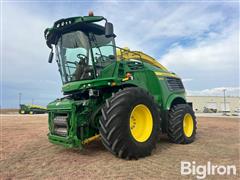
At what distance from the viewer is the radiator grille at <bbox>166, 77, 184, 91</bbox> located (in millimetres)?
7584

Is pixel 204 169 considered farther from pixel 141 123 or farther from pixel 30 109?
pixel 30 109

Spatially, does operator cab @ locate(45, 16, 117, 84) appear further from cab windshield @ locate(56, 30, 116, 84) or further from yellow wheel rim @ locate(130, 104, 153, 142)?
yellow wheel rim @ locate(130, 104, 153, 142)

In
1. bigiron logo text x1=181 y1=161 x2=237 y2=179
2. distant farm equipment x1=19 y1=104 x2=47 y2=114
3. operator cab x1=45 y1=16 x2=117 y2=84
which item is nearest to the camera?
bigiron logo text x1=181 y1=161 x2=237 y2=179

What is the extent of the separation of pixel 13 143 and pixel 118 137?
423 centimetres

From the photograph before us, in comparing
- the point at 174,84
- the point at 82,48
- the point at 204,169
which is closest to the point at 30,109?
the point at 174,84

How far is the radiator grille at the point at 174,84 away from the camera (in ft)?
24.9

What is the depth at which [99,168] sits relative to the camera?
4332 mm

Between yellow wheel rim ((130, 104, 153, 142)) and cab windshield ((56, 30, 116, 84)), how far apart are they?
4.50 ft

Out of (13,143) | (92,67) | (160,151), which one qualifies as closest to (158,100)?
(160,151)

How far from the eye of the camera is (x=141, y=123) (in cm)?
543

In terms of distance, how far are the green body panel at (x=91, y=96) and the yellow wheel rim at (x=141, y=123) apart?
2.49ft

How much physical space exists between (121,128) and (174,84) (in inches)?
156

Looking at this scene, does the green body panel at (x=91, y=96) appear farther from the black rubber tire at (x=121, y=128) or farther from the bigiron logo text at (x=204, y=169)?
the bigiron logo text at (x=204, y=169)

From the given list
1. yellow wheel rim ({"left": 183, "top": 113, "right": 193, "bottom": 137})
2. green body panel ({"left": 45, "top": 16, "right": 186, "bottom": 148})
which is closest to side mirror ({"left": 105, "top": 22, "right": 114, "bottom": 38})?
green body panel ({"left": 45, "top": 16, "right": 186, "bottom": 148})
